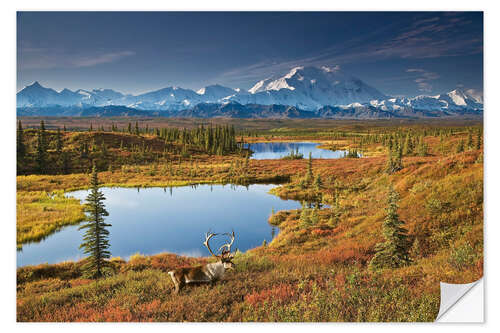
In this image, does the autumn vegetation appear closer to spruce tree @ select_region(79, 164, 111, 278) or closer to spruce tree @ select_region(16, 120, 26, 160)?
spruce tree @ select_region(16, 120, 26, 160)

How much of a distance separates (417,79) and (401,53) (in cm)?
179

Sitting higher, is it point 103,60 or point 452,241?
point 103,60

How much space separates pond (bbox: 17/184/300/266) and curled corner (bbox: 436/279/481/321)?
740 centimetres

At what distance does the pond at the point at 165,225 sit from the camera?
10.8 m

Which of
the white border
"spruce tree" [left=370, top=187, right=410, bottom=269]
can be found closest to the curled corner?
"spruce tree" [left=370, top=187, right=410, bottom=269]

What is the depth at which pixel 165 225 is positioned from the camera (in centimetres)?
1335

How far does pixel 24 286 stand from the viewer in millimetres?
7871

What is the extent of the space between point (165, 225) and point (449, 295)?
12177 millimetres

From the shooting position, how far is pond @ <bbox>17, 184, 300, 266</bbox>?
35.4ft

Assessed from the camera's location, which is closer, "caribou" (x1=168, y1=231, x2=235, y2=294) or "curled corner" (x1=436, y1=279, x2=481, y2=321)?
"caribou" (x1=168, y1=231, x2=235, y2=294)

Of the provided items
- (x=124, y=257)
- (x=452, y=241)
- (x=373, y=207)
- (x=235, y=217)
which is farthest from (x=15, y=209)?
(x=373, y=207)

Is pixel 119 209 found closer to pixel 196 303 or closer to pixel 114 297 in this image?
pixel 114 297
